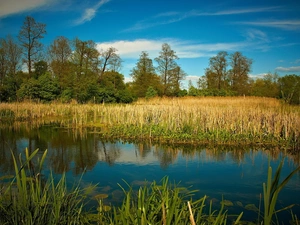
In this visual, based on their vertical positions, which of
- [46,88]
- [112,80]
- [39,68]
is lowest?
[46,88]

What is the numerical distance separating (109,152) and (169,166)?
8.20ft

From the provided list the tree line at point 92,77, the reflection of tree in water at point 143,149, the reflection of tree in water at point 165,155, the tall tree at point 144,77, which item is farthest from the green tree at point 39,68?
the reflection of tree in water at point 165,155

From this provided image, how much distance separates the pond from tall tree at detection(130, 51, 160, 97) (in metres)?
23.8

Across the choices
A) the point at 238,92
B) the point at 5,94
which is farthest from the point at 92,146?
the point at 238,92

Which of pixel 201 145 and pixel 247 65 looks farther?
pixel 247 65

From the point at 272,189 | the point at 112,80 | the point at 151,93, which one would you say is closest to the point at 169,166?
the point at 272,189

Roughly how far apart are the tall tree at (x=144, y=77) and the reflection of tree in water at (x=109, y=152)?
2422 cm

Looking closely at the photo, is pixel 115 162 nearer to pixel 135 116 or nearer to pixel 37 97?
pixel 135 116

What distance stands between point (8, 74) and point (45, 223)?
28200 mm

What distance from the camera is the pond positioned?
4727 mm

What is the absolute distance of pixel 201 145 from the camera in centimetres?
873

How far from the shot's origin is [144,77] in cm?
3369

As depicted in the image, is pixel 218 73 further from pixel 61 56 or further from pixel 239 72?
pixel 61 56

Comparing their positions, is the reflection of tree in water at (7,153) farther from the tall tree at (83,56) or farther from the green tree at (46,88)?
the tall tree at (83,56)
